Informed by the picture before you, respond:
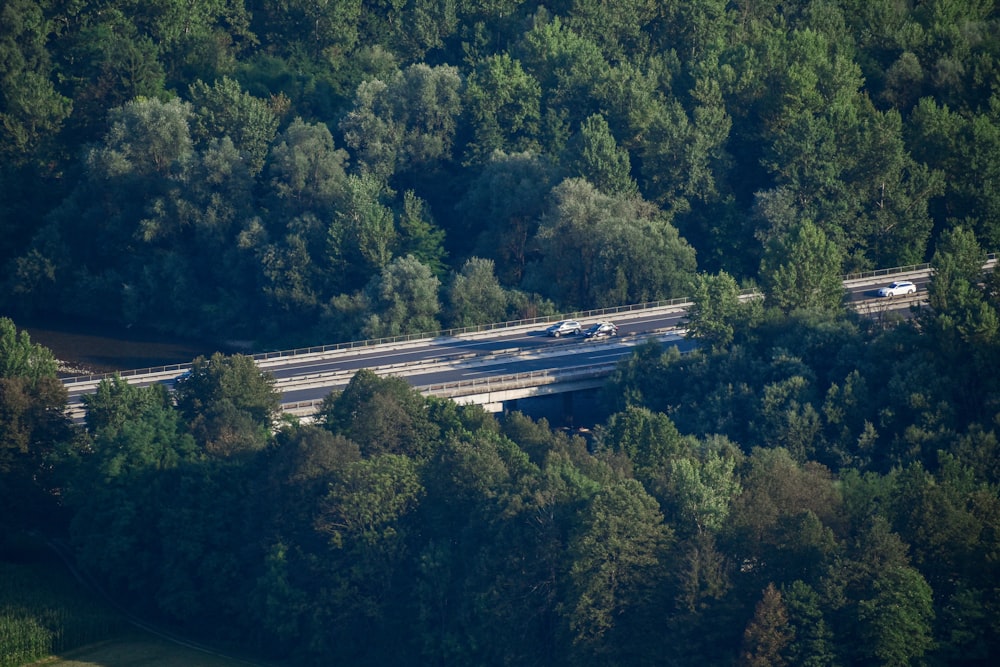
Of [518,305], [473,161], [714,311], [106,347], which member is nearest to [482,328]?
[518,305]

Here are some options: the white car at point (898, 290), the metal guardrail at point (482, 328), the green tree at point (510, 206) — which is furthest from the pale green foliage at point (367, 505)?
the green tree at point (510, 206)

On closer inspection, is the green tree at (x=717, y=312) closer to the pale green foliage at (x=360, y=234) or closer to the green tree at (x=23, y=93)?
the pale green foliage at (x=360, y=234)

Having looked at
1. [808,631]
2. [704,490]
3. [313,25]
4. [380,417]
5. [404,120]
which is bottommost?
[808,631]

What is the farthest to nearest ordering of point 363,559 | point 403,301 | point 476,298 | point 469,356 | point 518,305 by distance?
point 476,298
point 518,305
point 403,301
point 469,356
point 363,559

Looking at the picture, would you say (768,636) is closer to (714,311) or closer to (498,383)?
(714,311)

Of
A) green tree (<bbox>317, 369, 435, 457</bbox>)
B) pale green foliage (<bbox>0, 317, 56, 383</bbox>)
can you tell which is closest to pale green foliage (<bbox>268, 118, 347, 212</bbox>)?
pale green foliage (<bbox>0, 317, 56, 383</bbox>)
